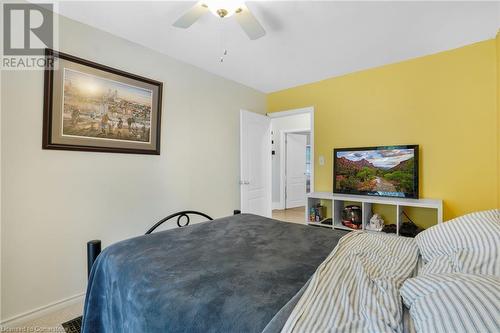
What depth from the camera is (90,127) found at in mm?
2248

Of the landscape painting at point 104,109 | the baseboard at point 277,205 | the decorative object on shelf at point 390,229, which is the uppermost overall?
the landscape painting at point 104,109

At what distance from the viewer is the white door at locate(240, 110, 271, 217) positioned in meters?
3.77

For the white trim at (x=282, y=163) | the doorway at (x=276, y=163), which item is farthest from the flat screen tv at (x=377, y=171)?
the white trim at (x=282, y=163)

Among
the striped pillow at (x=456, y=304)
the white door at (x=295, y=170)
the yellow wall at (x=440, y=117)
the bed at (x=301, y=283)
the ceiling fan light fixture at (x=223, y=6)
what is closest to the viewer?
the striped pillow at (x=456, y=304)

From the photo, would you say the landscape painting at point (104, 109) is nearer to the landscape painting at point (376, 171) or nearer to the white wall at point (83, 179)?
the white wall at point (83, 179)

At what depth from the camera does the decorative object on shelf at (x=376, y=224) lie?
2926 mm

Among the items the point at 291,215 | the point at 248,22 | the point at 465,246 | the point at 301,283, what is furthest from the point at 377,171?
the point at 291,215

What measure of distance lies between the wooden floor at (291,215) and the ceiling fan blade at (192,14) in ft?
13.5

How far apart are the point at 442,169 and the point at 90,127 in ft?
12.5

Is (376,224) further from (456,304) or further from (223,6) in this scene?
(223,6)

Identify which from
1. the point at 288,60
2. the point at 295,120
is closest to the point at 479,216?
the point at 288,60

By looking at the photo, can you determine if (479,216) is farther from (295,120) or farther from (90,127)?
(295,120)

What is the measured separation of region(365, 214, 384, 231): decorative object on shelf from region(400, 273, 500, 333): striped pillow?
7.55ft

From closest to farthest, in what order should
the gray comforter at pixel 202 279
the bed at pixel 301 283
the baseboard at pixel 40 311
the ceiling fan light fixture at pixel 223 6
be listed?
1. the bed at pixel 301 283
2. the gray comforter at pixel 202 279
3. the ceiling fan light fixture at pixel 223 6
4. the baseboard at pixel 40 311
